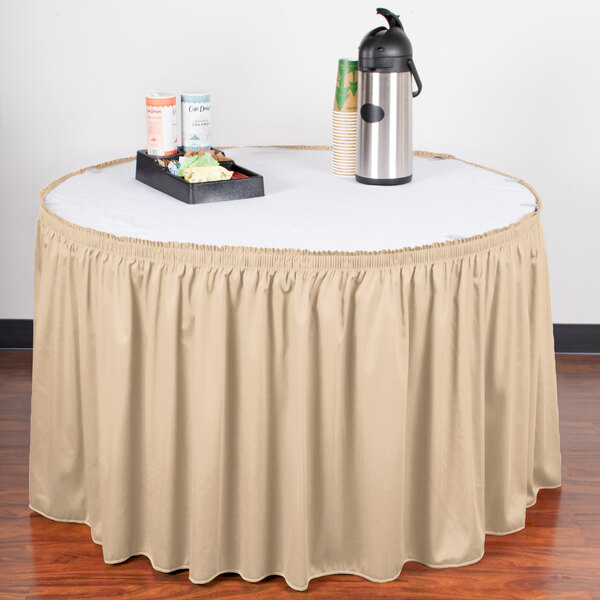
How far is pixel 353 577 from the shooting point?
1.94 m

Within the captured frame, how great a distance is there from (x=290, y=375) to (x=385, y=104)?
76 centimetres

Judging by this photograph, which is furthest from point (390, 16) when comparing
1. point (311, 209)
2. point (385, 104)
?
point (311, 209)

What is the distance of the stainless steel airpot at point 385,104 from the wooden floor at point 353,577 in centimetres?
89

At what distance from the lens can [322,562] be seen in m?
1.92

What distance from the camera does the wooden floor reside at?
1.90 meters

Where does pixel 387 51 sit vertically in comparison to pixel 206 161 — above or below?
above

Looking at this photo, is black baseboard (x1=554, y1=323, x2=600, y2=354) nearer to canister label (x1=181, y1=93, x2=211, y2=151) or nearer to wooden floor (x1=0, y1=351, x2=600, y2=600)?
wooden floor (x1=0, y1=351, x2=600, y2=600)

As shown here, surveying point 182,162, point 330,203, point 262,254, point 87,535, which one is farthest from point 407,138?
point 87,535

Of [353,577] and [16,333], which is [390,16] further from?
[16,333]

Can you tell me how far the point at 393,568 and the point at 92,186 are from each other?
1116 mm

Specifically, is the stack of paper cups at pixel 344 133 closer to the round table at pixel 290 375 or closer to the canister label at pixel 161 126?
the round table at pixel 290 375

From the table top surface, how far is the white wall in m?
0.56

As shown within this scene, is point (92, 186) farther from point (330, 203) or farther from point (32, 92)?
A: point (32, 92)

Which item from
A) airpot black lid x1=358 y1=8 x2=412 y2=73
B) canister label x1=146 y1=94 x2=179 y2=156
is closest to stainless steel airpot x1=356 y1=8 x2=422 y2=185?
airpot black lid x1=358 y1=8 x2=412 y2=73
